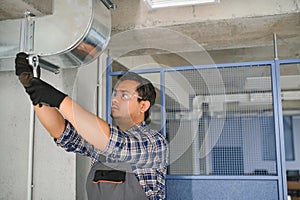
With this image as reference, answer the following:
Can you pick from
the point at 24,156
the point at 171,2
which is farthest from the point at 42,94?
the point at 24,156

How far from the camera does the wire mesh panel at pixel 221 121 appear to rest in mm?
2479

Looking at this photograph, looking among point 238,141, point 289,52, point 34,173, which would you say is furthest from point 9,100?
point 289,52

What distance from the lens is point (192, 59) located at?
3684 millimetres

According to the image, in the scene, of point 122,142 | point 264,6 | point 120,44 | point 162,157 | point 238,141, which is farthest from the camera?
point 120,44

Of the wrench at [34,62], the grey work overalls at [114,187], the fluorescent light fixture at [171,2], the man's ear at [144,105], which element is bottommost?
the grey work overalls at [114,187]

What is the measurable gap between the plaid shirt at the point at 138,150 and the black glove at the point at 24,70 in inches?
14.0

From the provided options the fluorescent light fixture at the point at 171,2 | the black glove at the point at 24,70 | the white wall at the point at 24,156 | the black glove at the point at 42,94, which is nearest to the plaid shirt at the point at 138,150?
the black glove at the point at 42,94

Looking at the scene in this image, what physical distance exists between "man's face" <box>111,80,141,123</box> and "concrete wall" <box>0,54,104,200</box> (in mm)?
580

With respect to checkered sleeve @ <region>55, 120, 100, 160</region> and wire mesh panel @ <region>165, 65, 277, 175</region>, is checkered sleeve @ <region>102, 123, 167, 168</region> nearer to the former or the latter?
checkered sleeve @ <region>55, 120, 100, 160</region>

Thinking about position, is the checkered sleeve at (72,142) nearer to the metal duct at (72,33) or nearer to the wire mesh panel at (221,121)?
the metal duct at (72,33)

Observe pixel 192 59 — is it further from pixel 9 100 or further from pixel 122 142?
pixel 122 142

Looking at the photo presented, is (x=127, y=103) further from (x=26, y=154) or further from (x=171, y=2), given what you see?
(x=26, y=154)

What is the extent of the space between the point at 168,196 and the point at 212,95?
2.46ft

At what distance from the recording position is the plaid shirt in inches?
57.5
